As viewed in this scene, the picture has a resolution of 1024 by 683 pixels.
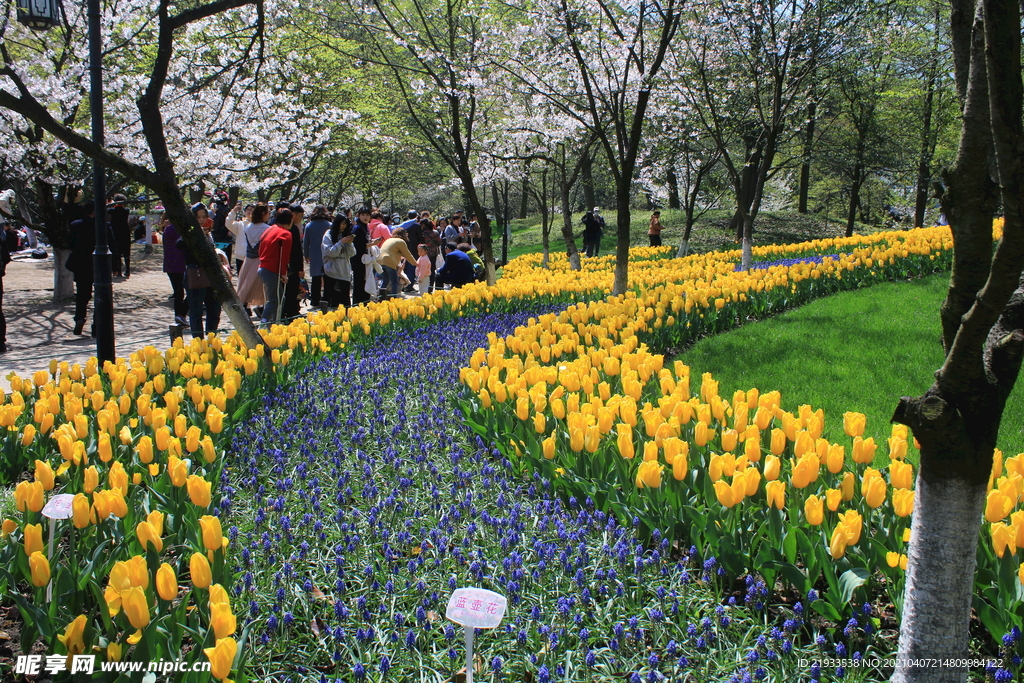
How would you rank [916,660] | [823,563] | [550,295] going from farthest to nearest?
[550,295] < [823,563] < [916,660]

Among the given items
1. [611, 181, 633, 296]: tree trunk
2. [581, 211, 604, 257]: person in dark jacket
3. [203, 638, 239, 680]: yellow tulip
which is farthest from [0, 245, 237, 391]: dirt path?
[581, 211, 604, 257]: person in dark jacket

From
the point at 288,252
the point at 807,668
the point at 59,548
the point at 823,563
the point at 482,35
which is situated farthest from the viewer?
the point at 482,35

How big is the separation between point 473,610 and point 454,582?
84 centimetres

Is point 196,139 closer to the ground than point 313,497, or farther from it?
farther from it

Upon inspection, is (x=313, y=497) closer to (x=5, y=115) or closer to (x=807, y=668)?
(x=807, y=668)

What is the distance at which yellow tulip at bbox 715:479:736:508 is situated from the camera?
2.96 metres

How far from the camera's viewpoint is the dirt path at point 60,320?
30.9 ft

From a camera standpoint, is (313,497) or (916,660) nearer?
(916,660)

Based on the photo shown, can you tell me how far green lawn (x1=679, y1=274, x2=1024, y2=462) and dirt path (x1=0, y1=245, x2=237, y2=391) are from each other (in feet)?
25.1

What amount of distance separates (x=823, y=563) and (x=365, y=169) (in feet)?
107

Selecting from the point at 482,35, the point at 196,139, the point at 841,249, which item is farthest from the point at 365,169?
the point at 841,249

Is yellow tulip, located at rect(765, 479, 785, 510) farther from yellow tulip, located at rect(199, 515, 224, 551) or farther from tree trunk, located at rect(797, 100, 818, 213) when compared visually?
tree trunk, located at rect(797, 100, 818, 213)

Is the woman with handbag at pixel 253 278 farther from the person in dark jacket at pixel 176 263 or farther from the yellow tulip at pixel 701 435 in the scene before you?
the yellow tulip at pixel 701 435

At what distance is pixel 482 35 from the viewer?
1388 cm
